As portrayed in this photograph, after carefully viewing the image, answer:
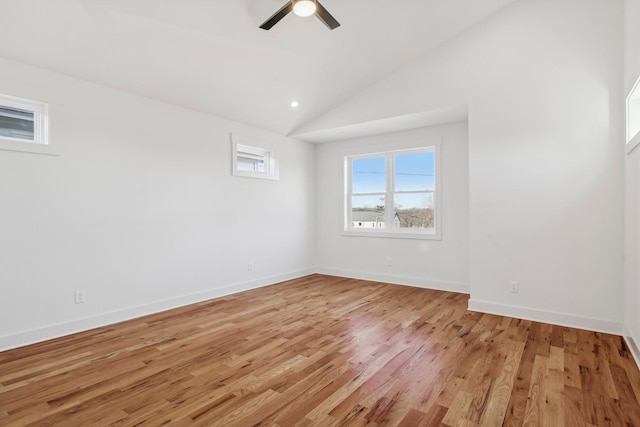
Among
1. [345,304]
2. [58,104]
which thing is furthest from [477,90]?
[58,104]

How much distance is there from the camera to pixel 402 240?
18.1 ft

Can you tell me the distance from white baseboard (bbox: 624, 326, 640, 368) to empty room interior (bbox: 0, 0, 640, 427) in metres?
0.04

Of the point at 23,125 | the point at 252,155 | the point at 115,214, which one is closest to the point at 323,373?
the point at 115,214

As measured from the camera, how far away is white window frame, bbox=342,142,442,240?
5.18 metres

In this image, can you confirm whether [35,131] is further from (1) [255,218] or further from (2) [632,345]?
(2) [632,345]

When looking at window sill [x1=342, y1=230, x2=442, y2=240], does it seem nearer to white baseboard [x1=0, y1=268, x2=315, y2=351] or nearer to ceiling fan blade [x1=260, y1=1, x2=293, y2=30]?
white baseboard [x1=0, y1=268, x2=315, y2=351]

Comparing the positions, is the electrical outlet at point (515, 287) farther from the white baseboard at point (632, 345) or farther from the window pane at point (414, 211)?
the window pane at point (414, 211)

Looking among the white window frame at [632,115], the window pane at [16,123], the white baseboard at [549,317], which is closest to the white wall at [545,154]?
the white baseboard at [549,317]

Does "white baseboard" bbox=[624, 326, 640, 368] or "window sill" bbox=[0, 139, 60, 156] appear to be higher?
"window sill" bbox=[0, 139, 60, 156]

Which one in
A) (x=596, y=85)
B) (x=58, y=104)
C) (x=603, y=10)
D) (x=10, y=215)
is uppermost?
(x=603, y=10)

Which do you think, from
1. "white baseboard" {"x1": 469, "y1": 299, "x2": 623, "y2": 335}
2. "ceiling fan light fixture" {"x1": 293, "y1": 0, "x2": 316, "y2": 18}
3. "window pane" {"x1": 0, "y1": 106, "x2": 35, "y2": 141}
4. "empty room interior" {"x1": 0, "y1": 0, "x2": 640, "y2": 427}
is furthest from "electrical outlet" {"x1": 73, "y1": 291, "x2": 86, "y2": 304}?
"white baseboard" {"x1": 469, "y1": 299, "x2": 623, "y2": 335}

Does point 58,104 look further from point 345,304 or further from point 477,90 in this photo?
point 477,90

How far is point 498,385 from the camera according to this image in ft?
7.60

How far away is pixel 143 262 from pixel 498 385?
12.3 feet
